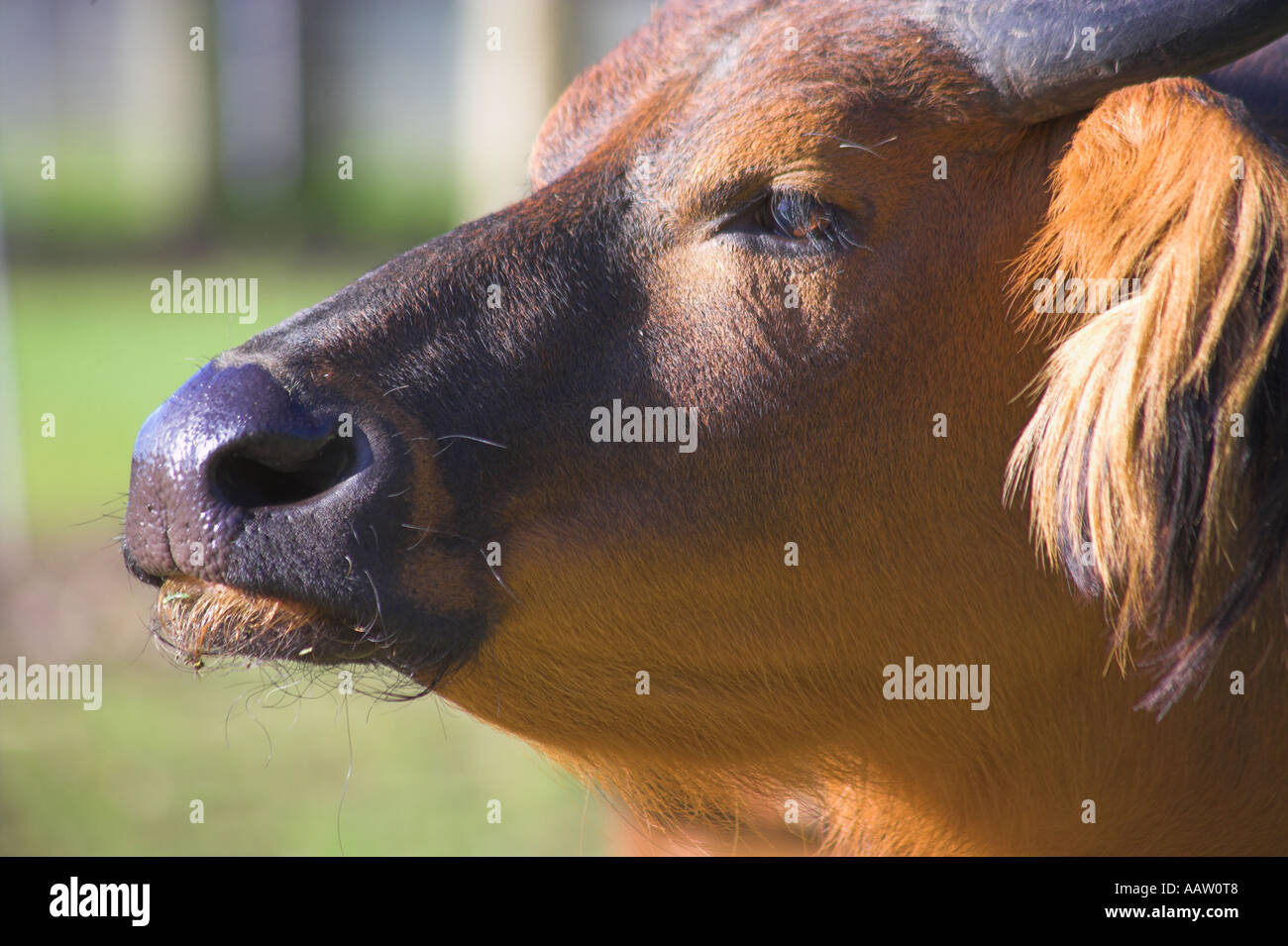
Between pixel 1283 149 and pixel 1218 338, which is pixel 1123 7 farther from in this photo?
pixel 1218 338

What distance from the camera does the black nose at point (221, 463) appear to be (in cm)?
237

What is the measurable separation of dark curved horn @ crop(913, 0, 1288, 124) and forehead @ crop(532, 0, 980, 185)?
0.07 meters

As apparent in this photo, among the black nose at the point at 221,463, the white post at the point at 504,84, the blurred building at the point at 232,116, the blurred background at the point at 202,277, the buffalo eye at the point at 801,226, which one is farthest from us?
the blurred building at the point at 232,116

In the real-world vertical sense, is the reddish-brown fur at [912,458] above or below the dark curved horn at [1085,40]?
below

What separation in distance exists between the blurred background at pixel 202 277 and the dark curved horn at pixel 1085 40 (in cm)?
167

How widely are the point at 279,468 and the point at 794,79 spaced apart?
1320 millimetres

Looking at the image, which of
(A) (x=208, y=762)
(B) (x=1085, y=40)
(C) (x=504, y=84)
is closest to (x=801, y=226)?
(B) (x=1085, y=40)

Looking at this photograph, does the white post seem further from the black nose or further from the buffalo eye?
the black nose

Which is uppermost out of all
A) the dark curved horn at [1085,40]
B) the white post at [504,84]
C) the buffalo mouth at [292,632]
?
the white post at [504,84]

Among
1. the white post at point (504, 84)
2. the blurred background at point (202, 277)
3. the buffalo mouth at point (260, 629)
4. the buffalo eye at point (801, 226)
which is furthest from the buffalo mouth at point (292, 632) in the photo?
the white post at point (504, 84)

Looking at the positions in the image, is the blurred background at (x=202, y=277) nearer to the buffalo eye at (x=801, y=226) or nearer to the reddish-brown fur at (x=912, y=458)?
the reddish-brown fur at (x=912, y=458)

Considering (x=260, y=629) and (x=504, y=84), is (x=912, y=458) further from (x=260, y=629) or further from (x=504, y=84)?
(x=504, y=84)

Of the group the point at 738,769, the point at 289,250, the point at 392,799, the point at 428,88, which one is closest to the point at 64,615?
the point at 392,799

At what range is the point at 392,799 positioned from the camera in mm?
7016
